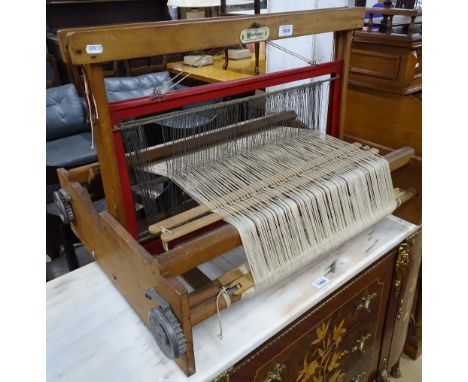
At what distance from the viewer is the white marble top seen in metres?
0.77

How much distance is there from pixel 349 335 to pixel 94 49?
0.97 m

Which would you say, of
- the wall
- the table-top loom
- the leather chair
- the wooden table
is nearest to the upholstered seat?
the leather chair

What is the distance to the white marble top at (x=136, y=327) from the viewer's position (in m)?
0.77

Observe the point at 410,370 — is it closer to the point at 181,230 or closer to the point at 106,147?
the point at 181,230

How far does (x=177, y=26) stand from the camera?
79 centimetres

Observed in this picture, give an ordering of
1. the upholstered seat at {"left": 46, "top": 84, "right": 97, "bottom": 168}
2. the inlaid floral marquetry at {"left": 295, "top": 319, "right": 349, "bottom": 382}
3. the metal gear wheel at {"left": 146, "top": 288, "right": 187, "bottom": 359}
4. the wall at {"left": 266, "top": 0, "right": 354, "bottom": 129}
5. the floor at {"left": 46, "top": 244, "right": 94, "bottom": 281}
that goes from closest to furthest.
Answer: the metal gear wheel at {"left": 146, "top": 288, "right": 187, "bottom": 359} → the inlaid floral marquetry at {"left": 295, "top": 319, "right": 349, "bottom": 382} → the wall at {"left": 266, "top": 0, "right": 354, "bottom": 129} → the floor at {"left": 46, "top": 244, "right": 94, "bottom": 281} → the upholstered seat at {"left": 46, "top": 84, "right": 97, "bottom": 168}

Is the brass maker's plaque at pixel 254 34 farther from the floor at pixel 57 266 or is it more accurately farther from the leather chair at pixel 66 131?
the leather chair at pixel 66 131

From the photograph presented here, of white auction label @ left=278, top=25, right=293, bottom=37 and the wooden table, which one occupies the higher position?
white auction label @ left=278, top=25, right=293, bottom=37

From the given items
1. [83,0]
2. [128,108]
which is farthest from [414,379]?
[83,0]

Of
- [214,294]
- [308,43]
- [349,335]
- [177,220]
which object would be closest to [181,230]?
[177,220]

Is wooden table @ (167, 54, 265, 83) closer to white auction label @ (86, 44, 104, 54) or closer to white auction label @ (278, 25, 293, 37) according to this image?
white auction label @ (278, 25, 293, 37)

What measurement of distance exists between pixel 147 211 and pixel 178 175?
0.37ft

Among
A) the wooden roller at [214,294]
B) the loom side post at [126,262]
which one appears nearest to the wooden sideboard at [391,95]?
the wooden roller at [214,294]

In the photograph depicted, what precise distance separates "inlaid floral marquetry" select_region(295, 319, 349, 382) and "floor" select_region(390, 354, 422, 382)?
0.61m
